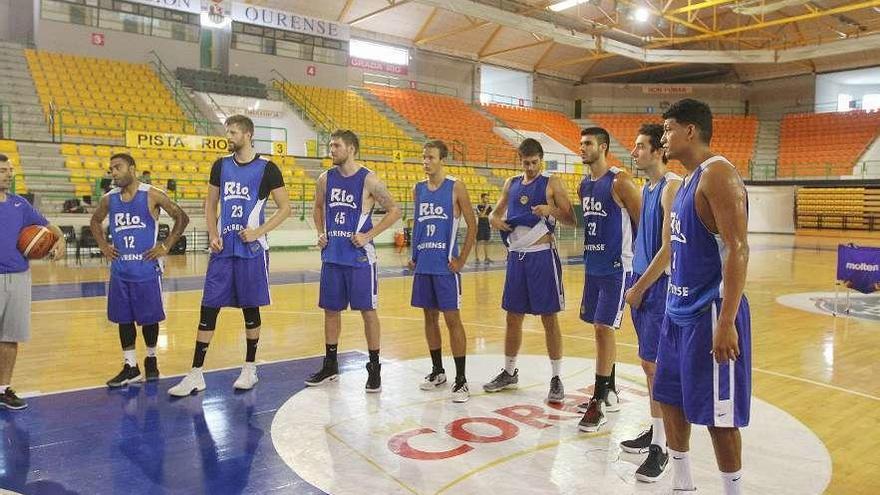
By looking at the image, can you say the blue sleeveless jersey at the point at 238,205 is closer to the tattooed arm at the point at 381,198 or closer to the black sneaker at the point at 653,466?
the tattooed arm at the point at 381,198

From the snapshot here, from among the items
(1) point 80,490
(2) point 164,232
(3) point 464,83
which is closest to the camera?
(1) point 80,490

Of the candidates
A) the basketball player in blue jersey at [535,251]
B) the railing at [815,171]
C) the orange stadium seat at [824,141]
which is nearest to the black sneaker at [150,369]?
the basketball player in blue jersey at [535,251]

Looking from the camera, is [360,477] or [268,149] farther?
[268,149]

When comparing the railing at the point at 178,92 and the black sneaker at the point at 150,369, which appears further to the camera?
the railing at the point at 178,92

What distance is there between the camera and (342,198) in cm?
513

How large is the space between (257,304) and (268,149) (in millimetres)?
17818

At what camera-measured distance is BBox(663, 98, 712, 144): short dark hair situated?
2699mm

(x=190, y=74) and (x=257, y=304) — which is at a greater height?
(x=190, y=74)

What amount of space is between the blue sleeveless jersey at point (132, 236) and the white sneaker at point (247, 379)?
1076 millimetres

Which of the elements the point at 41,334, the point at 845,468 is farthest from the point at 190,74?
the point at 845,468

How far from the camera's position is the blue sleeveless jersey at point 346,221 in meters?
5.11

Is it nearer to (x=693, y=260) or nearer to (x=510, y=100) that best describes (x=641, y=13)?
(x=510, y=100)

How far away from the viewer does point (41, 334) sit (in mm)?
6809

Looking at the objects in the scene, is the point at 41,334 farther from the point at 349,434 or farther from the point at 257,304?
the point at 349,434
